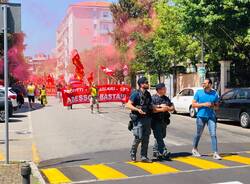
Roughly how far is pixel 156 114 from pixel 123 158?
1.38 metres

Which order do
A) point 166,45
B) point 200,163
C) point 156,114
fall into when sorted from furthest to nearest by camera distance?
point 166,45
point 156,114
point 200,163

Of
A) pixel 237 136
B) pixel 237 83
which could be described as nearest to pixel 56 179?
pixel 237 136

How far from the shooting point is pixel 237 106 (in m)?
19.6

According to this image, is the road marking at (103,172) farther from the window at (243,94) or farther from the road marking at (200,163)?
the window at (243,94)

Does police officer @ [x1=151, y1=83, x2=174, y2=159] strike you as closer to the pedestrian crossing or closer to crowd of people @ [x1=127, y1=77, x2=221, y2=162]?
crowd of people @ [x1=127, y1=77, x2=221, y2=162]

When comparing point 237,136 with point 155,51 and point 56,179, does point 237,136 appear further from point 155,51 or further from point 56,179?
point 155,51

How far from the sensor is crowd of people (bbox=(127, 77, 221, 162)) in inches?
408

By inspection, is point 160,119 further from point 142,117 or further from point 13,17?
point 13,17

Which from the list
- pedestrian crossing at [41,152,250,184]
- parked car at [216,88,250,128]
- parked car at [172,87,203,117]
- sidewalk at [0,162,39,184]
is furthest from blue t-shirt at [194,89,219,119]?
parked car at [172,87,203,117]

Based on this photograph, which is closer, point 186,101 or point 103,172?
Answer: point 103,172

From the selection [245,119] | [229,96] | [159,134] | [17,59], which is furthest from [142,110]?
[17,59]

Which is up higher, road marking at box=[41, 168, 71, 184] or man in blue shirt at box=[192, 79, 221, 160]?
man in blue shirt at box=[192, 79, 221, 160]

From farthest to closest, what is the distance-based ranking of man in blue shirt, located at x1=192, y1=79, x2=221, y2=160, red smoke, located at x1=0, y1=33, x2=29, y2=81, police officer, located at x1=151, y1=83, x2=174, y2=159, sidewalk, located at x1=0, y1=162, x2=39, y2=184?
1. red smoke, located at x1=0, y1=33, x2=29, y2=81
2. man in blue shirt, located at x1=192, y1=79, x2=221, y2=160
3. police officer, located at x1=151, y1=83, x2=174, y2=159
4. sidewalk, located at x1=0, y1=162, x2=39, y2=184

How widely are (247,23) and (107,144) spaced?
493 inches
